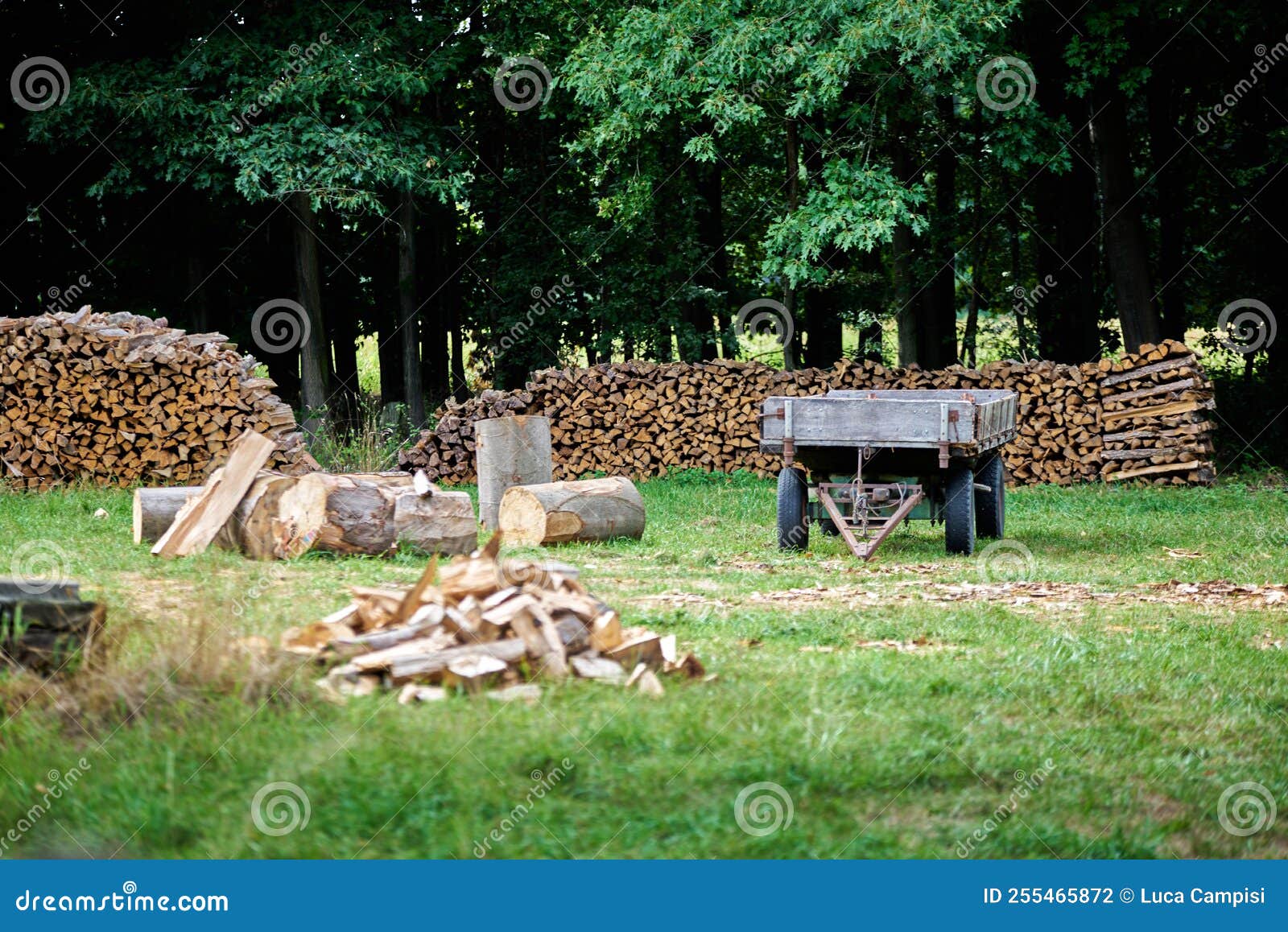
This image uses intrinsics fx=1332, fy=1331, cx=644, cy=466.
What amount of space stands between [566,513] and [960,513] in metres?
3.25

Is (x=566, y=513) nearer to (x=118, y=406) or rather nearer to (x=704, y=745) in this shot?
(x=704, y=745)

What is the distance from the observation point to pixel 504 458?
12.1 metres

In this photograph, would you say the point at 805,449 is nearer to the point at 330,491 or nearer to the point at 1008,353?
the point at 330,491

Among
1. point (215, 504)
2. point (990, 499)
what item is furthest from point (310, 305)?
point (990, 499)

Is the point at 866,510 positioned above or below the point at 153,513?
below

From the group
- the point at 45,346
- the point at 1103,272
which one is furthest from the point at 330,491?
the point at 1103,272

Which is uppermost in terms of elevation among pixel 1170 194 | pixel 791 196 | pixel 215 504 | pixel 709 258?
pixel 1170 194

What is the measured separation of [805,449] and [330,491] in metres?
3.97

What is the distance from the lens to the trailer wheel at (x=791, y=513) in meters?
11.2

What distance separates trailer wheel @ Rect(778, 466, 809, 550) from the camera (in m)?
11.2

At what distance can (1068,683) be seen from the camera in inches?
243

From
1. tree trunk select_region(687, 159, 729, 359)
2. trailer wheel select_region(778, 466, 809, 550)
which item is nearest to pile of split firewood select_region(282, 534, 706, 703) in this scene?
trailer wheel select_region(778, 466, 809, 550)

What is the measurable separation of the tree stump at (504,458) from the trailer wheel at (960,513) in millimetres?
3706

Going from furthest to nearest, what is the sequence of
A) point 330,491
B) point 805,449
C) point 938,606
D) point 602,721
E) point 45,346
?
1. point 45,346
2. point 805,449
3. point 330,491
4. point 938,606
5. point 602,721
